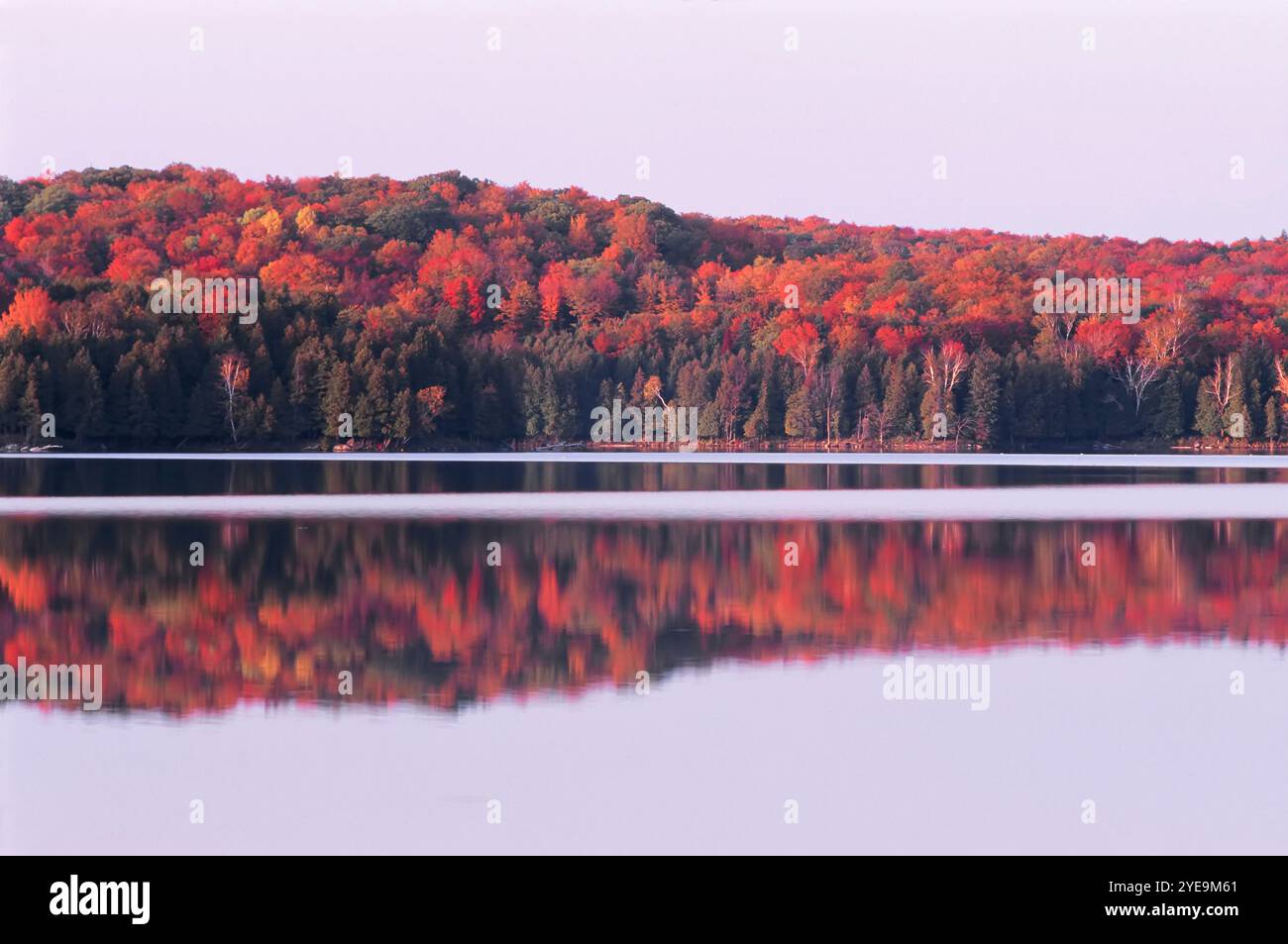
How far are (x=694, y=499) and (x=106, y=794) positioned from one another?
3211cm

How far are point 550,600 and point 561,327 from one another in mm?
101555

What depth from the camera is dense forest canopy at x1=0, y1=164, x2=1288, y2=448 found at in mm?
93188

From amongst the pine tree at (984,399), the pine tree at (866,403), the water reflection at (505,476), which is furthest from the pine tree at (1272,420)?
the water reflection at (505,476)

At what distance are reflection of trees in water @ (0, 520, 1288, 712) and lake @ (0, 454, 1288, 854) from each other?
86mm

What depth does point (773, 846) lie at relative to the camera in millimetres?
11875

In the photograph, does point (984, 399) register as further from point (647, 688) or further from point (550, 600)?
point (647, 688)

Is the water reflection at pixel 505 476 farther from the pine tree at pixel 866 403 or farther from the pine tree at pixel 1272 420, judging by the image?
the pine tree at pixel 1272 420

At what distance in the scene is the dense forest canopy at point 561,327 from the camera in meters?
93.2

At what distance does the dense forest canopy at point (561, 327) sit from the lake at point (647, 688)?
6121 cm

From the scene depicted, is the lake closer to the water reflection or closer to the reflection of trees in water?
the reflection of trees in water

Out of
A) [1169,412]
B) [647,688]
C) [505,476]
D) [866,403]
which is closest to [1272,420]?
[1169,412]

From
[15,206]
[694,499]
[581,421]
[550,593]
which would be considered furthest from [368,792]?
[15,206]
